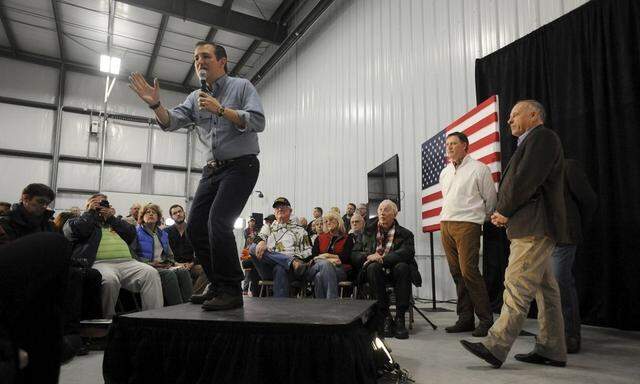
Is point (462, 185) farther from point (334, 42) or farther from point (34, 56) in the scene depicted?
point (34, 56)

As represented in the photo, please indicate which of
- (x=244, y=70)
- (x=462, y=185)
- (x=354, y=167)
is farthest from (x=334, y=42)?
(x=462, y=185)

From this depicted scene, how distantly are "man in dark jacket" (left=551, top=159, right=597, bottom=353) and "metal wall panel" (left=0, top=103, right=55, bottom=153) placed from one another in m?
11.9

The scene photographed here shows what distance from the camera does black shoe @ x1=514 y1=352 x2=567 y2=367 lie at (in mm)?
2064

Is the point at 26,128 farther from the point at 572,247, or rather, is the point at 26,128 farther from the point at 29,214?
the point at 572,247

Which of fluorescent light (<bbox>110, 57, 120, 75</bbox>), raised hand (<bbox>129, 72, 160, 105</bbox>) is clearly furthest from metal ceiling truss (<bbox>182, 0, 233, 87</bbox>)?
Answer: raised hand (<bbox>129, 72, 160, 105</bbox>)

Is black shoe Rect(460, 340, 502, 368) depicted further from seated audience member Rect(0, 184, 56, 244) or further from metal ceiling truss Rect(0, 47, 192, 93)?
metal ceiling truss Rect(0, 47, 192, 93)

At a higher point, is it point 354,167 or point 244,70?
point 244,70

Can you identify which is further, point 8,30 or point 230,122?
point 8,30

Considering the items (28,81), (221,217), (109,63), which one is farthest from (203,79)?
(28,81)

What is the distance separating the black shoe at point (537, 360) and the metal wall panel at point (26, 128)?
12.0m

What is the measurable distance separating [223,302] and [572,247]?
2.06 meters

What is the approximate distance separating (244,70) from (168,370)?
1085 centimetres

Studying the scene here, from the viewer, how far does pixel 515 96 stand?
12.9ft

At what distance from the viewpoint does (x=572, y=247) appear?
2.48m
